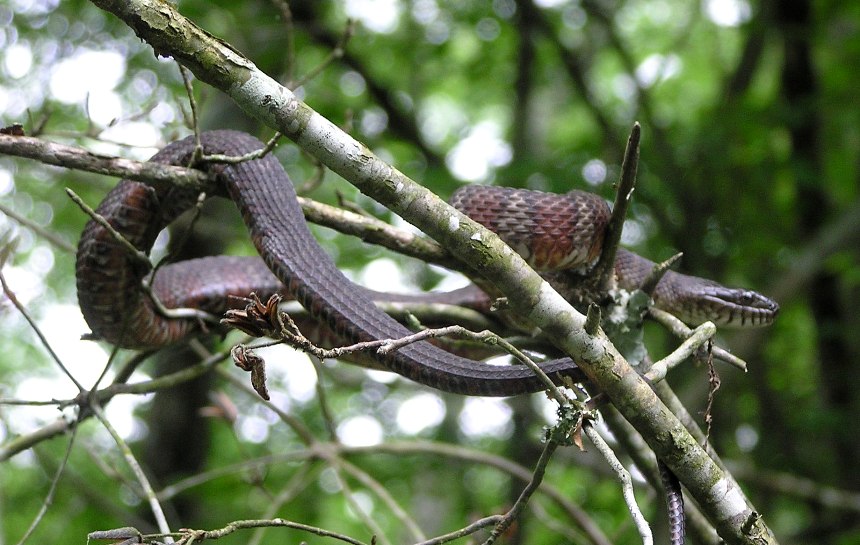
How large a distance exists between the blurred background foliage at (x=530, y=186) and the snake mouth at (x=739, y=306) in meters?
1.63

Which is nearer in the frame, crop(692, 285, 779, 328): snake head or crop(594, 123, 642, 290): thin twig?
crop(594, 123, 642, 290): thin twig

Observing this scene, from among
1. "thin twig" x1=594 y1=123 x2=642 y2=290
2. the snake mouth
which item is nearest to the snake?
the snake mouth

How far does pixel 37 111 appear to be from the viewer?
7379mm

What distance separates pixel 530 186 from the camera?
6754 millimetres

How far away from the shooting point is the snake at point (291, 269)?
3045mm

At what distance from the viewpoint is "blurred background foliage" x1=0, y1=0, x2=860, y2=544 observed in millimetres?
7176

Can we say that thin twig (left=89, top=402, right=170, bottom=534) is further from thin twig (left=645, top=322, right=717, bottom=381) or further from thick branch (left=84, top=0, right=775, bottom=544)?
thin twig (left=645, top=322, right=717, bottom=381)

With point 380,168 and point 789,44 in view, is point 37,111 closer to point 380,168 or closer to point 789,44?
point 380,168

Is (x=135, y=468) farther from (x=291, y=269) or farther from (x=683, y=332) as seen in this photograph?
(x=683, y=332)

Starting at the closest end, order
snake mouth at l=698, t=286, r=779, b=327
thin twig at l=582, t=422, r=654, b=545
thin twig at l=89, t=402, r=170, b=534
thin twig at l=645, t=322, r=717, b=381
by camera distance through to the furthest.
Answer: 1. thin twig at l=582, t=422, r=654, b=545
2. thin twig at l=645, t=322, r=717, b=381
3. thin twig at l=89, t=402, r=170, b=534
4. snake mouth at l=698, t=286, r=779, b=327

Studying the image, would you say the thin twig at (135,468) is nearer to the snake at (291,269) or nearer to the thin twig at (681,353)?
the snake at (291,269)

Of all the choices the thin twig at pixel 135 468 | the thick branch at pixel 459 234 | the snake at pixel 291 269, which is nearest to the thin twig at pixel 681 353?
the thick branch at pixel 459 234

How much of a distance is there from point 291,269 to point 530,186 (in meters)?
3.81

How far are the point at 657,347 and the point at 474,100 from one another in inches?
226
